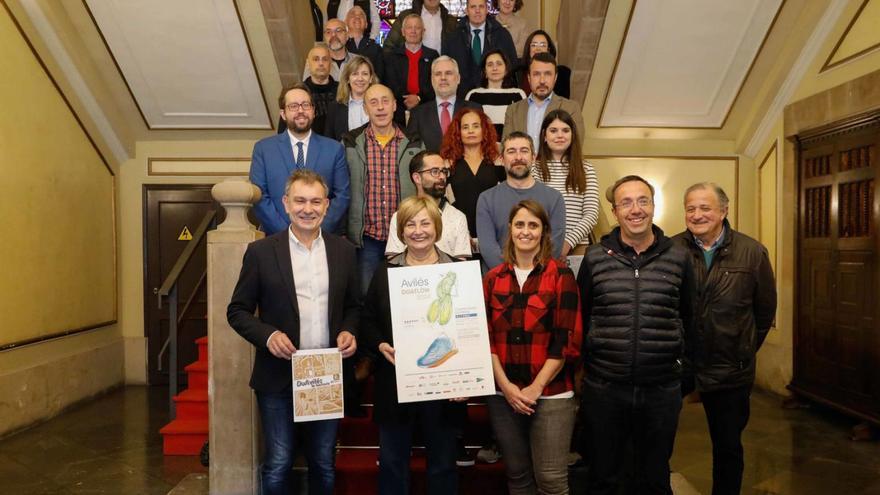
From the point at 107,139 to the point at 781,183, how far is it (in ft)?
19.9

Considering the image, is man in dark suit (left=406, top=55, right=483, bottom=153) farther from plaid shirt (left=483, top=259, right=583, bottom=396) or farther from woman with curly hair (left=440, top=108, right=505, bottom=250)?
plaid shirt (left=483, top=259, right=583, bottom=396)

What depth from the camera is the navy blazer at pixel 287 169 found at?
3.41 metres

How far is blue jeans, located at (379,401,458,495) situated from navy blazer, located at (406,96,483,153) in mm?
1794

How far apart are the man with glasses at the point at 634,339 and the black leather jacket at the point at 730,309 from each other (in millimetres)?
265

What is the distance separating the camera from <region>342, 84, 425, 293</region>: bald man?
353 centimetres

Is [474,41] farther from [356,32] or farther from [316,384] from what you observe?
[316,384]

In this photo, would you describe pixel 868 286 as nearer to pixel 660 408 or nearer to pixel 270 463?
pixel 660 408

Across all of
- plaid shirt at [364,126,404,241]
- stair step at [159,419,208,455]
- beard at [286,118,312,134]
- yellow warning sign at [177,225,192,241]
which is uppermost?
beard at [286,118,312,134]

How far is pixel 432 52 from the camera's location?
16.7ft

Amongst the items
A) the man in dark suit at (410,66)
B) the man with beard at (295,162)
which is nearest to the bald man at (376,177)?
the man with beard at (295,162)

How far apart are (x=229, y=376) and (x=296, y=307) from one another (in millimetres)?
881

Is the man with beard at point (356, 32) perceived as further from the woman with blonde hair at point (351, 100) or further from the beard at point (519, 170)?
the beard at point (519, 170)

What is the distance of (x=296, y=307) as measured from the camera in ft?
8.31

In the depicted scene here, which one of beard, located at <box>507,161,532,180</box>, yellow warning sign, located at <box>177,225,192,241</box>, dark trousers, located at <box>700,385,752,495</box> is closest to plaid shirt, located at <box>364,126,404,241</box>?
beard, located at <box>507,161,532,180</box>
